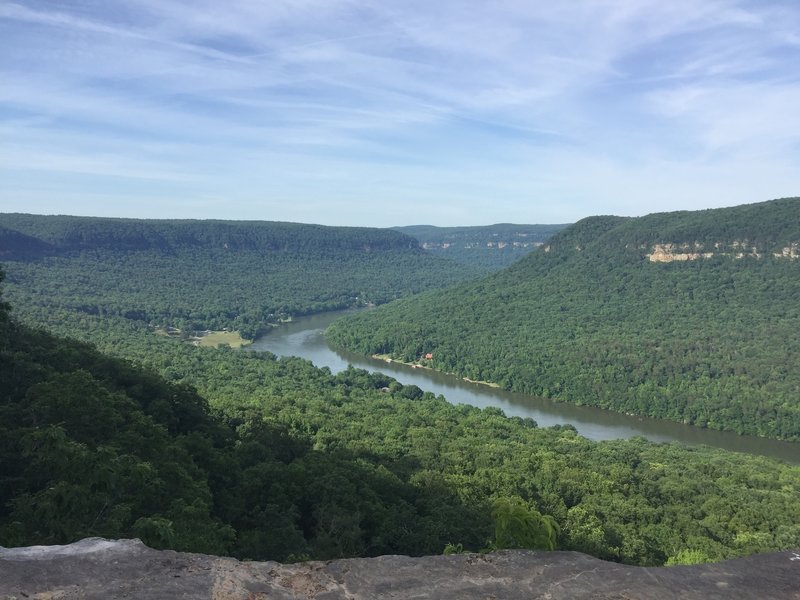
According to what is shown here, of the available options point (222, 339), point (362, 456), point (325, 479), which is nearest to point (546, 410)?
point (362, 456)

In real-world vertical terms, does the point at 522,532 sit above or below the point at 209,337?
above

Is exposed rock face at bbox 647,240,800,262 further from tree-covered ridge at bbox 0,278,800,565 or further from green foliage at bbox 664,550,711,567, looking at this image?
green foliage at bbox 664,550,711,567

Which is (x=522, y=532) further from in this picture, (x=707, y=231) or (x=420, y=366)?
(x=707, y=231)

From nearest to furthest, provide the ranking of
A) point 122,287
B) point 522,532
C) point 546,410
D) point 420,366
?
point 522,532, point 546,410, point 420,366, point 122,287

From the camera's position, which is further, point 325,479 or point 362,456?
point 362,456

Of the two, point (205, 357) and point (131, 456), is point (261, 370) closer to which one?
point (205, 357)

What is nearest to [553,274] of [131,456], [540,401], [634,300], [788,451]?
[634,300]

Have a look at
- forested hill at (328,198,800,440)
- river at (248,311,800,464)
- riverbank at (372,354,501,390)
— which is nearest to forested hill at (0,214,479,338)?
river at (248,311,800,464)
